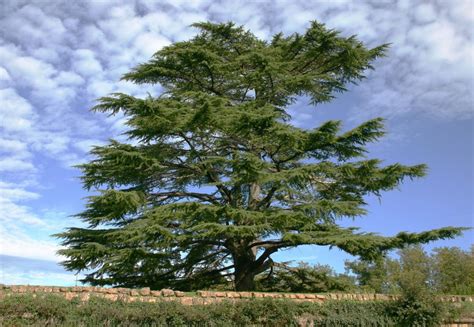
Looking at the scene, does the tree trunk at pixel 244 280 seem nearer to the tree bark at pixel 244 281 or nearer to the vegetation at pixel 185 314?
the tree bark at pixel 244 281

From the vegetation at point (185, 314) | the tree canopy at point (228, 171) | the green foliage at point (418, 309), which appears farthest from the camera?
the tree canopy at point (228, 171)

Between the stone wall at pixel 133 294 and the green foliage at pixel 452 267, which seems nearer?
the stone wall at pixel 133 294

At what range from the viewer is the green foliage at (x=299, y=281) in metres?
15.5

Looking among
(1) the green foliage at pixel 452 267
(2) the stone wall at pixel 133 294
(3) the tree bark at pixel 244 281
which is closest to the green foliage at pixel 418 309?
(2) the stone wall at pixel 133 294

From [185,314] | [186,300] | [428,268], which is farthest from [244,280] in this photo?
[428,268]

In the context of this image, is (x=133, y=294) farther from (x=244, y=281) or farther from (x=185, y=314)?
(x=244, y=281)

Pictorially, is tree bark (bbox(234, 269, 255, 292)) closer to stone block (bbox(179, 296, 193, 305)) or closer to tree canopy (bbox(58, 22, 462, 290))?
tree canopy (bbox(58, 22, 462, 290))

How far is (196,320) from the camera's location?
9.04 meters

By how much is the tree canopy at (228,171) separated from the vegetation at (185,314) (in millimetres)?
2232

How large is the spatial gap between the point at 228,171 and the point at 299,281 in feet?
16.7

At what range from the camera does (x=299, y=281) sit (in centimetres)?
1584

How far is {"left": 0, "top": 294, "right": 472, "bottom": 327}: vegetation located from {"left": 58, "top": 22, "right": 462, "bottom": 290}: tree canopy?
223 centimetres

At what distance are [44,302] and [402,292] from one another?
331 inches

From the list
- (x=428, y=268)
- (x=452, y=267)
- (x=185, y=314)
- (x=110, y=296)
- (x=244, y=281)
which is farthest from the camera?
(x=428, y=268)
